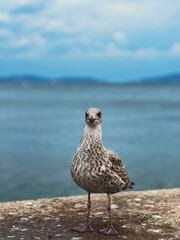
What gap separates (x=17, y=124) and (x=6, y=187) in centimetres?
2555

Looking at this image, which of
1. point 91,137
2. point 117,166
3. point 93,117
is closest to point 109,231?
point 117,166

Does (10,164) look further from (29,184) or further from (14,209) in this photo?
(14,209)

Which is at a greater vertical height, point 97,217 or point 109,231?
point 97,217

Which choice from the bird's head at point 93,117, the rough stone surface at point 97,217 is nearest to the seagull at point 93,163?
the bird's head at point 93,117

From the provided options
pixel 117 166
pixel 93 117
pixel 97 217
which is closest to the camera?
pixel 93 117

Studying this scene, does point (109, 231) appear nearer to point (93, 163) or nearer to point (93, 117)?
point (93, 163)

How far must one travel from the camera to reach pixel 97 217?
6.78 metres

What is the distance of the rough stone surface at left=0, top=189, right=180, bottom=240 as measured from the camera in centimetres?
600

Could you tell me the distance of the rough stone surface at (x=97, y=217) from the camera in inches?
236

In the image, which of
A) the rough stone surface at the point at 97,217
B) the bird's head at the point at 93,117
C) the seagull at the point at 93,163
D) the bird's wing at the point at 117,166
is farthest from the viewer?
the rough stone surface at the point at 97,217

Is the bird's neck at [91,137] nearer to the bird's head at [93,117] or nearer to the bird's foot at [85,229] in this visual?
the bird's head at [93,117]

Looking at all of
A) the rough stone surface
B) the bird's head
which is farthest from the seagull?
the rough stone surface

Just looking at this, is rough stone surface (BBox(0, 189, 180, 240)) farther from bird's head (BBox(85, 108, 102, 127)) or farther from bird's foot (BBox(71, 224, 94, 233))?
bird's head (BBox(85, 108, 102, 127))

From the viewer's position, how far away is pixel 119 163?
19.8 feet
